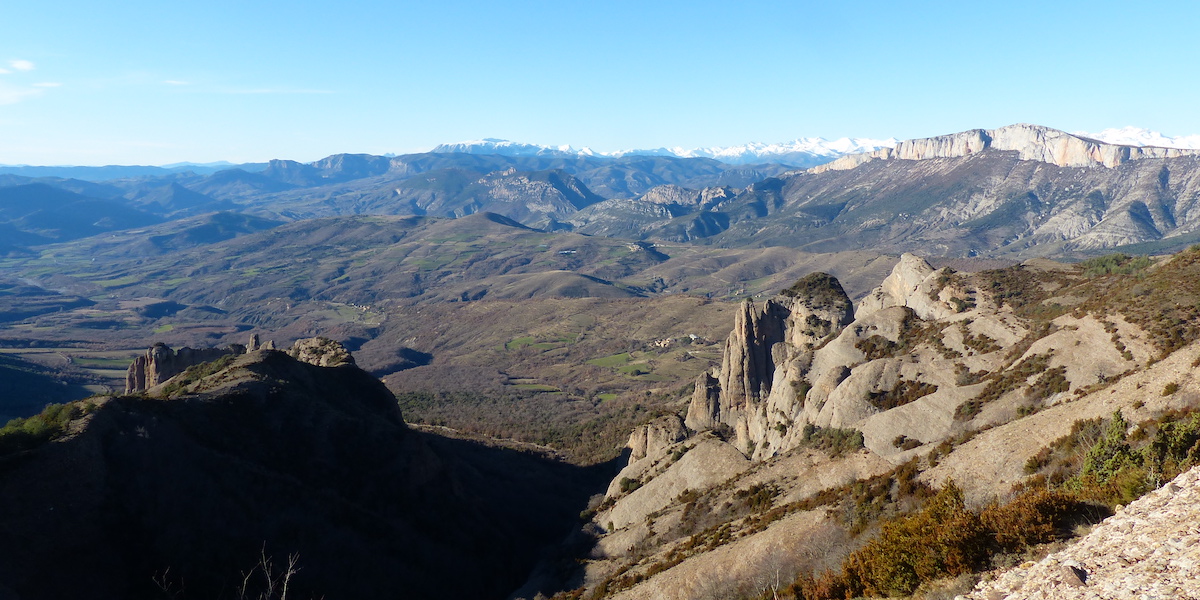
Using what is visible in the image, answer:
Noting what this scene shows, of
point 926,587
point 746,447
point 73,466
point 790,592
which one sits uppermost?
point 926,587

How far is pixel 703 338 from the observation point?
19350 cm

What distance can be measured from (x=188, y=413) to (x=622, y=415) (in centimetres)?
7401

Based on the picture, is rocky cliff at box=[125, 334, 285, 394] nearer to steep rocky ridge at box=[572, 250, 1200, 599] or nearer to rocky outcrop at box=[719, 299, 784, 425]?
steep rocky ridge at box=[572, 250, 1200, 599]

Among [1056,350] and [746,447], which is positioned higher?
[1056,350]

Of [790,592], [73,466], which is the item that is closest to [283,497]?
[73,466]

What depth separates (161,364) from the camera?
8512 cm

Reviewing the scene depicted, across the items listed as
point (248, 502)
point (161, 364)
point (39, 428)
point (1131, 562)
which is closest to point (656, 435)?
point (248, 502)

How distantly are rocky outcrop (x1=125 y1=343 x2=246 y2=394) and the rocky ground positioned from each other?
89.2 m

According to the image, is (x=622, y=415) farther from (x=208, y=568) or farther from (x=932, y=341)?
(x=208, y=568)

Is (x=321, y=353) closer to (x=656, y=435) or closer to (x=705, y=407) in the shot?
(x=656, y=435)

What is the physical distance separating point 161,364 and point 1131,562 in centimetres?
9490

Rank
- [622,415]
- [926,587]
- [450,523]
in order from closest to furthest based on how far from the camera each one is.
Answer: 1. [926,587]
2. [450,523]
3. [622,415]

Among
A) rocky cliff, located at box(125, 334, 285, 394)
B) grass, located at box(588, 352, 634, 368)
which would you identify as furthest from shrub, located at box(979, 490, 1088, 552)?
grass, located at box(588, 352, 634, 368)

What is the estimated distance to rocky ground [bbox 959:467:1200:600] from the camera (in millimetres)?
14344
